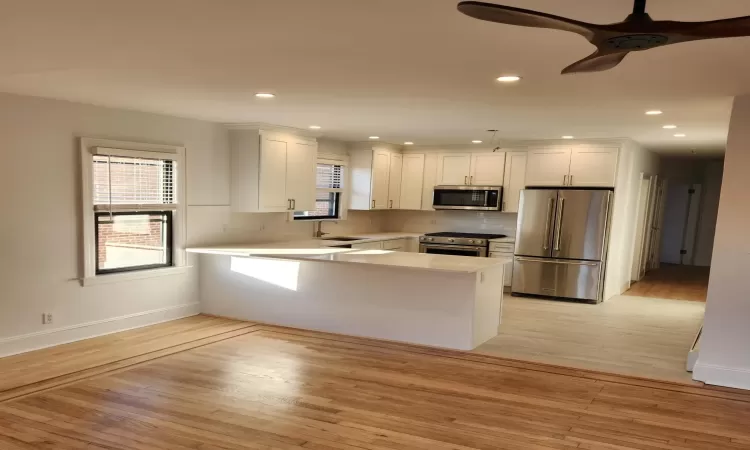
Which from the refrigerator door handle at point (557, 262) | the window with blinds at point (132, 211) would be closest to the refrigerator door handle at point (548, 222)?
the refrigerator door handle at point (557, 262)

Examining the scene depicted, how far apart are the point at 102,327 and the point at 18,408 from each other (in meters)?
1.75

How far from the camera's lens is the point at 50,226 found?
449cm

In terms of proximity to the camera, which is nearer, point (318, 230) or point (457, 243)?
point (318, 230)

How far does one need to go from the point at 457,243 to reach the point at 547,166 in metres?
1.70

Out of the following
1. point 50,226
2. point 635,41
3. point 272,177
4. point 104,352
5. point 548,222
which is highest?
point 635,41

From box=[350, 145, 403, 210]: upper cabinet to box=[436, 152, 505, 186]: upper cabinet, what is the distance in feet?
2.84

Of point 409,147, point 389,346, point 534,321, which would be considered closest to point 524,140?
point 409,147

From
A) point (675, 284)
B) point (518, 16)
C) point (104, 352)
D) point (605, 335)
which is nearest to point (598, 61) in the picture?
point (518, 16)

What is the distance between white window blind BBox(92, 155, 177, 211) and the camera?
4.85 meters

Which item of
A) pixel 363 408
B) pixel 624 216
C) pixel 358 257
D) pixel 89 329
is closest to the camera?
pixel 363 408

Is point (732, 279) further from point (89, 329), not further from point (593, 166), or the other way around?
point (89, 329)

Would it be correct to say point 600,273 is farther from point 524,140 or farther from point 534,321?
point 524,140

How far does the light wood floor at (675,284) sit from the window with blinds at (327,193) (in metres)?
4.60

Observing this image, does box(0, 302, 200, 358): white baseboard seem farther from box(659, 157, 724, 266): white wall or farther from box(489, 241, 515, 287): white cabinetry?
box(659, 157, 724, 266): white wall
